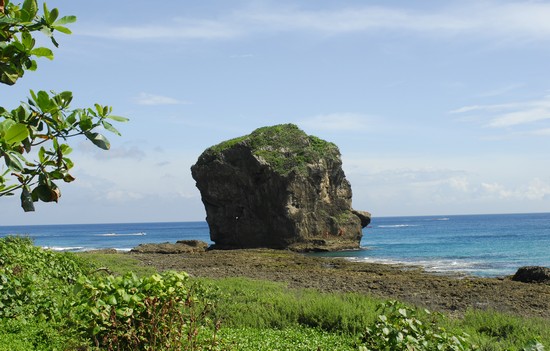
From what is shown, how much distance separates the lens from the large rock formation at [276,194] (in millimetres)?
58469

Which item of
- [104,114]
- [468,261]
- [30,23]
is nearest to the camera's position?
[30,23]

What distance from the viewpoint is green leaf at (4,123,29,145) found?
272cm

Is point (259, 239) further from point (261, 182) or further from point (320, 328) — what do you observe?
point (320, 328)

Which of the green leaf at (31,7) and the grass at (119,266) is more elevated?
the green leaf at (31,7)

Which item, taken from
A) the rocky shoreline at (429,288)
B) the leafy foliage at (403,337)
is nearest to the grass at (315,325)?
the leafy foliage at (403,337)

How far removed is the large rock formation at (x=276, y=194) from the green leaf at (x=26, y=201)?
176ft

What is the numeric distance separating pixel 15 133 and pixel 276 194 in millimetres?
56702

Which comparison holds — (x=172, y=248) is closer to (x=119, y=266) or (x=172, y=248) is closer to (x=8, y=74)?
(x=119, y=266)

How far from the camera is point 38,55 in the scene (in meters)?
3.33

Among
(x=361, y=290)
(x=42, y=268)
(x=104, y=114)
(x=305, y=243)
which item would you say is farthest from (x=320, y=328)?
(x=305, y=243)

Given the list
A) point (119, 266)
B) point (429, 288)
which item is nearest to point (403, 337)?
point (429, 288)

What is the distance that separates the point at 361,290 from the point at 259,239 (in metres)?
36.7

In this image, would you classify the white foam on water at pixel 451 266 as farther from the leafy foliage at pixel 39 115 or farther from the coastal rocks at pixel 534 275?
the leafy foliage at pixel 39 115

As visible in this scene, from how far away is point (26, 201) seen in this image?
3.24 meters
